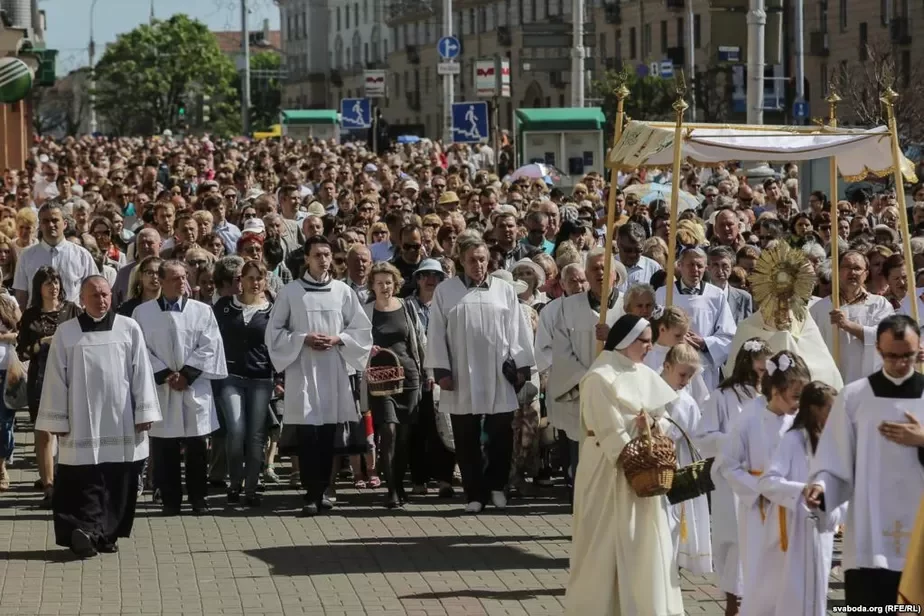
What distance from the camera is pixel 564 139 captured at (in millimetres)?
33812

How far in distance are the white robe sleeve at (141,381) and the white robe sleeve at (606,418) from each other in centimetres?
367

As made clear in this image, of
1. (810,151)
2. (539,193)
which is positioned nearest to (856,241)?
(810,151)

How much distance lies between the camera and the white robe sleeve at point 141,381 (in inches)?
464

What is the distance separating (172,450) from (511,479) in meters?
2.52

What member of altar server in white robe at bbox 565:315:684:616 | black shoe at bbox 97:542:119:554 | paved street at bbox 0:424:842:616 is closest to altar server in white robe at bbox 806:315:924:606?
altar server in white robe at bbox 565:315:684:616

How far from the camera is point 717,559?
31.4 feet

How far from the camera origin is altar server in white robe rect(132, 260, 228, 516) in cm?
1290

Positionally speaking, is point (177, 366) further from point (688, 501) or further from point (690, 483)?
point (690, 483)

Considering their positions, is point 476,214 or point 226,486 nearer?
point 226,486

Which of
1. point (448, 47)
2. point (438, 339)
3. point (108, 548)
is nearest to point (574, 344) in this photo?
point (438, 339)

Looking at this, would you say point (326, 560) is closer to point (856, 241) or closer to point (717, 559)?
point (717, 559)

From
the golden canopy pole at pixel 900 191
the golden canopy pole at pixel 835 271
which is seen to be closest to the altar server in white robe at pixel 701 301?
the golden canopy pole at pixel 835 271

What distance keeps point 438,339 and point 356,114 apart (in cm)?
3245

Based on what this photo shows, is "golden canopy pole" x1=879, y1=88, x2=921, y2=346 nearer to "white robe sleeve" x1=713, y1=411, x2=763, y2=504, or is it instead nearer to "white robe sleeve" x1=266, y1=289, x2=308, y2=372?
"white robe sleeve" x1=713, y1=411, x2=763, y2=504
